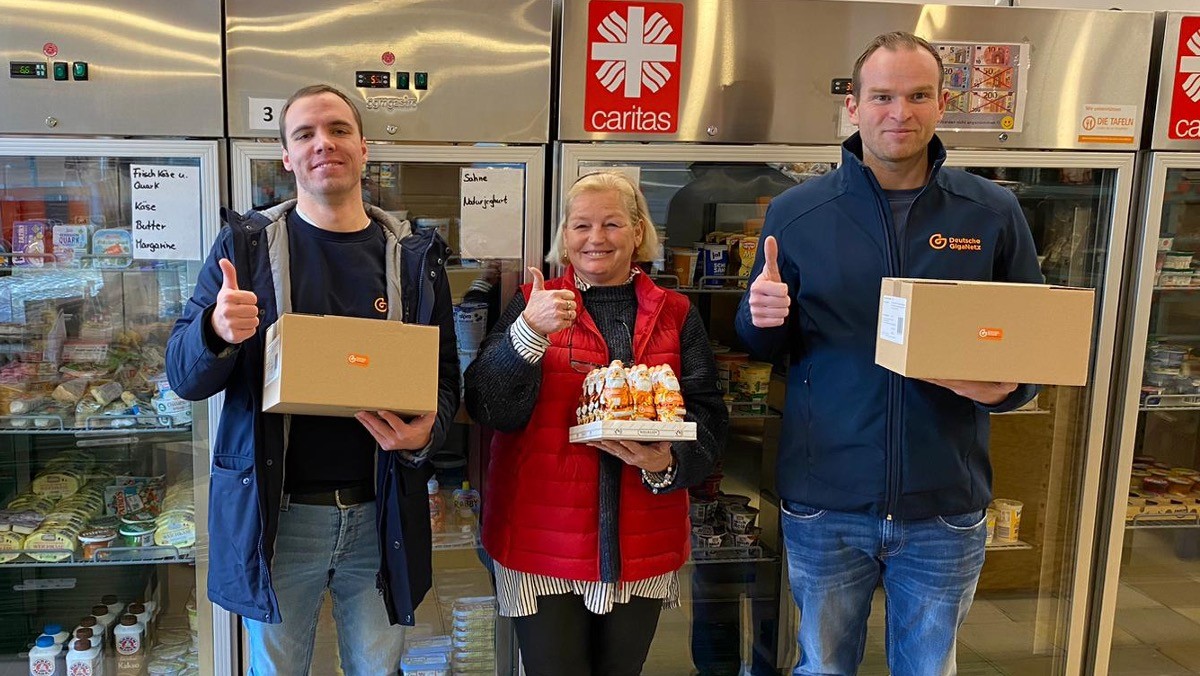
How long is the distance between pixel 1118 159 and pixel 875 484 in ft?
4.81

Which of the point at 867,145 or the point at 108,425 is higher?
the point at 867,145

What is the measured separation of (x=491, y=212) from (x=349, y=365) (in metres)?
0.90

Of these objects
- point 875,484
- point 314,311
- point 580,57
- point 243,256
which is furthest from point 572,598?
point 580,57

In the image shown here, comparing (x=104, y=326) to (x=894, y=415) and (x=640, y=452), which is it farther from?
(x=894, y=415)

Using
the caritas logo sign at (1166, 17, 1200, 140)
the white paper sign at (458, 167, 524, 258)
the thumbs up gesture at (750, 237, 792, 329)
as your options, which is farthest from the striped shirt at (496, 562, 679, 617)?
the caritas logo sign at (1166, 17, 1200, 140)

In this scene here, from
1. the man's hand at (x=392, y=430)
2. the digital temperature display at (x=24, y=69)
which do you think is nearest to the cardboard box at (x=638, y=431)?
the man's hand at (x=392, y=430)

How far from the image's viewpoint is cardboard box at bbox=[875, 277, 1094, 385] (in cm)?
178

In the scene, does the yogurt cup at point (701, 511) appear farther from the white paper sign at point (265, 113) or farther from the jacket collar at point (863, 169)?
the white paper sign at point (265, 113)

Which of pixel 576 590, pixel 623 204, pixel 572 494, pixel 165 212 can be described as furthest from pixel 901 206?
pixel 165 212

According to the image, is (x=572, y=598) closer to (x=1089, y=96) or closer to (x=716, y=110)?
(x=716, y=110)

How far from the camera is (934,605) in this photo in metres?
2.02

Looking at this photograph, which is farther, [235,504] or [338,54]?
[338,54]

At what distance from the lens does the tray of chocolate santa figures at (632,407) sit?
1905mm

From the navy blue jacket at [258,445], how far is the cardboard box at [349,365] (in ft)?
0.35
